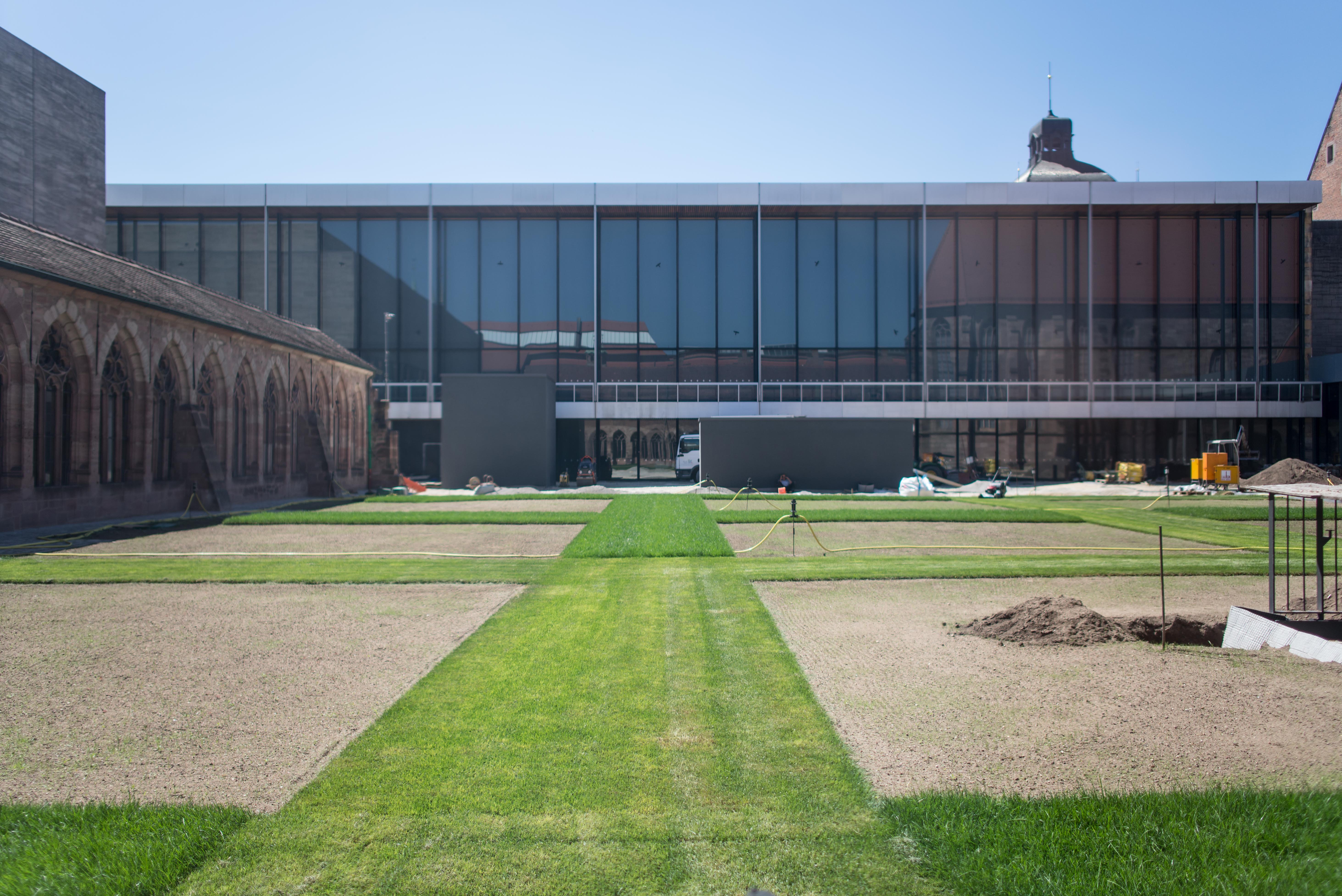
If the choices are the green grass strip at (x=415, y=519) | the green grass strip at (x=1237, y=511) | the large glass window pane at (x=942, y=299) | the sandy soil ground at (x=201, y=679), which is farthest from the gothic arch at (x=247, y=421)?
the large glass window pane at (x=942, y=299)

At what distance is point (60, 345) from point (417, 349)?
959 inches

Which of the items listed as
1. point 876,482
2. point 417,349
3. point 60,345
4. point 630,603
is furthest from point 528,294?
point 630,603

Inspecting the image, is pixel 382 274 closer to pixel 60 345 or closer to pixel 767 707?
pixel 60 345

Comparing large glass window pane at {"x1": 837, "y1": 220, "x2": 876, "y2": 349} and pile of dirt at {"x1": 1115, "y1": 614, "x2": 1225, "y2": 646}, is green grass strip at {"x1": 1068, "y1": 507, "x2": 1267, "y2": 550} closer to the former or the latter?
pile of dirt at {"x1": 1115, "y1": 614, "x2": 1225, "y2": 646}

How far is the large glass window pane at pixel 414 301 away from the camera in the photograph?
44188 mm

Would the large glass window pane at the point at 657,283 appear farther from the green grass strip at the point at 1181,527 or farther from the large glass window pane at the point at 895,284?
the green grass strip at the point at 1181,527

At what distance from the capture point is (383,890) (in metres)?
3.76

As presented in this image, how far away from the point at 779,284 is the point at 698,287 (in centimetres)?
463

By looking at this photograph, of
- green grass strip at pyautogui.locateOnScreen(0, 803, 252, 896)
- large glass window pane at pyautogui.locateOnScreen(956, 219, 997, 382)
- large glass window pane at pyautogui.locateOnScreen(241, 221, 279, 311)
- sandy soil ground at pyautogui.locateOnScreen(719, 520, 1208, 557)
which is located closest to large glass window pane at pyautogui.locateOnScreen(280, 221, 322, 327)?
large glass window pane at pyautogui.locateOnScreen(241, 221, 279, 311)

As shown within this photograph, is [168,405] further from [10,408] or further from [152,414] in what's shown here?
[10,408]

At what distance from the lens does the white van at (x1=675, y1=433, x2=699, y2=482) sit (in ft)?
131

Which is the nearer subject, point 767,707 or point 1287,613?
point 767,707

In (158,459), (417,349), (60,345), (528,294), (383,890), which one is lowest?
(383,890)

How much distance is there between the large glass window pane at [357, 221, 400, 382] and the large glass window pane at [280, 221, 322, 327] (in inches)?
94.4
